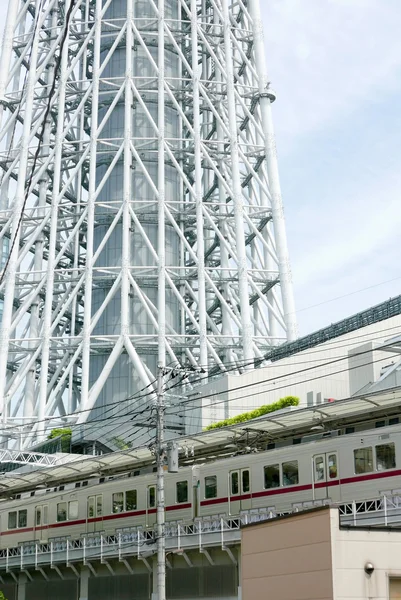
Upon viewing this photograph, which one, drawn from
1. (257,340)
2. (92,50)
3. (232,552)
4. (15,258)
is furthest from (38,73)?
(232,552)

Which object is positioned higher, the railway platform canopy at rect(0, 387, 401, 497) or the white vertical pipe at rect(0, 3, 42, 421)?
the white vertical pipe at rect(0, 3, 42, 421)

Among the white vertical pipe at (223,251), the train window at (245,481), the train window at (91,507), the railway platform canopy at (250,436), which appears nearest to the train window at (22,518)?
the railway platform canopy at (250,436)

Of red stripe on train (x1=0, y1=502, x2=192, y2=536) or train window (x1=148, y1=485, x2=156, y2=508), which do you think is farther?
train window (x1=148, y1=485, x2=156, y2=508)

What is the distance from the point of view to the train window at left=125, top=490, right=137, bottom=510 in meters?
50.8

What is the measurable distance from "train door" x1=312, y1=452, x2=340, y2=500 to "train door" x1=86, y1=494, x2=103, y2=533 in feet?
50.4

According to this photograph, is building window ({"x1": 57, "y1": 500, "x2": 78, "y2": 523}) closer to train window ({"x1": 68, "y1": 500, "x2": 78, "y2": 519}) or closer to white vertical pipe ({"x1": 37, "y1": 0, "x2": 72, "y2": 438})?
train window ({"x1": 68, "y1": 500, "x2": 78, "y2": 519})

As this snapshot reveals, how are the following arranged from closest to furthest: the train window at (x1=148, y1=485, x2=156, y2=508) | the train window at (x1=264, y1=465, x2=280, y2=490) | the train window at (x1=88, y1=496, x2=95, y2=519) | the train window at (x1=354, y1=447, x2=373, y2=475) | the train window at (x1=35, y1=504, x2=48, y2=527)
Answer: the train window at (x1=354, y1=447, x2=373, y2=475) < the train window at (x1=264, y1=465, x2=280, y2=490) < the train window at (x1=148, y1=485, x2=156, y2=508) < the train window at (x1=88, y1=496, x2=95, y2=519) < the train window at (x1=35, y1=504, x2=48, y2=527)

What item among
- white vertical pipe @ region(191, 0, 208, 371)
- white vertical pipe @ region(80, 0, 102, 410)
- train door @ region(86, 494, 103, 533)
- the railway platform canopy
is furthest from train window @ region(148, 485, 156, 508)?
white vertical pipe @ region(80, 0, 102, 410)

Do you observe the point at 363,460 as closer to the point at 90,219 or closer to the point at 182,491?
the point at 182,491

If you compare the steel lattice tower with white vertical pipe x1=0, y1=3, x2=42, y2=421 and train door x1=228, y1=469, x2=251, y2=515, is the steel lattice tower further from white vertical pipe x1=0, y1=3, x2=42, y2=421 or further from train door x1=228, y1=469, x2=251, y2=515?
train door x1=228, y1=469, x2=251, y2=515

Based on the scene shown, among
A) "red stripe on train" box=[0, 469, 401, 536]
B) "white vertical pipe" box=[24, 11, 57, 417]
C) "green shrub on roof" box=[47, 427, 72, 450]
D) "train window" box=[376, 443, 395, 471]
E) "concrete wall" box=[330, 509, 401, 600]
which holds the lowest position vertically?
"concrete wall" box=[330, 509, 401, 600]

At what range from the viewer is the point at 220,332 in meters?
95.4

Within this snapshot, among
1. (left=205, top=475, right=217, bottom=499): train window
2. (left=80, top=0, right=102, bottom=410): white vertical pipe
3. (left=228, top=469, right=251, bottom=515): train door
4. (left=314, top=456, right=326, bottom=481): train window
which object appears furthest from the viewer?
(left=80, top=0, right=102, bottom=410): white vertical pipe

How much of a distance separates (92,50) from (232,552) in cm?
7344
